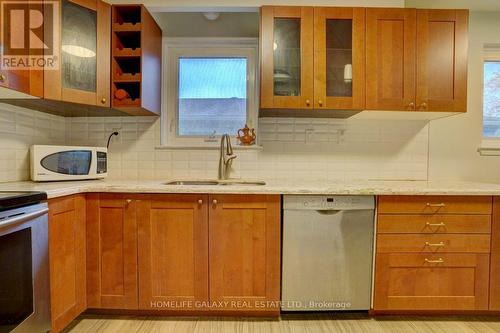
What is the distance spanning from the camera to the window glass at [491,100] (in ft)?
7.82

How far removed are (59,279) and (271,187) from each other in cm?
129

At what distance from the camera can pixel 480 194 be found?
68.3 inches

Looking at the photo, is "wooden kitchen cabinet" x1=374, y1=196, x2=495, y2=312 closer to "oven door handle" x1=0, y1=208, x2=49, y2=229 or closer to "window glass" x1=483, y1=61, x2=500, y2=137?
"window glass" x1=483, y1=61, x2=500, y2=137

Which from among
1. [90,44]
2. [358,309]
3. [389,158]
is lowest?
[358,309]

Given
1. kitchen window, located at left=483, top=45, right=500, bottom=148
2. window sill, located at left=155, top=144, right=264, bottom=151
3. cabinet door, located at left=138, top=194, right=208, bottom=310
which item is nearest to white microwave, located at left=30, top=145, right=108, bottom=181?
window sill, located at left=155, top=144, right=264, bottom=151

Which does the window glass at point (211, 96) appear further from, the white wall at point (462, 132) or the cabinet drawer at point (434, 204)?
the white wall at point (462, 132)

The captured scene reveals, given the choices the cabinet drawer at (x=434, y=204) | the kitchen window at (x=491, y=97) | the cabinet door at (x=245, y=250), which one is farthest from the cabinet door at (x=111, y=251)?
the kitchen window at (x=491, y=97)

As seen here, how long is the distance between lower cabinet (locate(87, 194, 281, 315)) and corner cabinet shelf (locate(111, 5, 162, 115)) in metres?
0.71

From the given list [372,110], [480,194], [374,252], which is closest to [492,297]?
[480,194]

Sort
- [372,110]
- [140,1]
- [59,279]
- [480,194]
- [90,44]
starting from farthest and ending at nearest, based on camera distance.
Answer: [140,1], [372,110], [90,44], [480,194], [59,279]

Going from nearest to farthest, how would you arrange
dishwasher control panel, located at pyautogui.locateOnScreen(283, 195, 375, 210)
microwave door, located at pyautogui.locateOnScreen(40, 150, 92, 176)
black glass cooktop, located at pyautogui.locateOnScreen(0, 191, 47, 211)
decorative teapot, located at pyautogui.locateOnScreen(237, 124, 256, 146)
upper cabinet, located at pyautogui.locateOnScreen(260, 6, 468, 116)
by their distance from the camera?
black glass cooktop, located at pyautogui.locateOnScreen(0, 191, 47, 211) → dishwasher control panel, located at pyautogui.locateOnScreen(283, 195, 375, 210) → microwave door, located at pyautogui.locateOnScreen(40, 150, 92, 176) → upper cabinet, located at pyautogui.locateOnScreen(260, 6, 468, 116) → decorative teapot, located at pyautogui.locateOnScreen(237, 124, 256, 146)

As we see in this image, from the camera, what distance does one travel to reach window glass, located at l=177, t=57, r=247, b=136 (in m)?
2.42

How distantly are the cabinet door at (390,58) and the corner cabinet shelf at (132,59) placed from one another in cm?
155

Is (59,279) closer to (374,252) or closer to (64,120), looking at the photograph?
(64,120)
